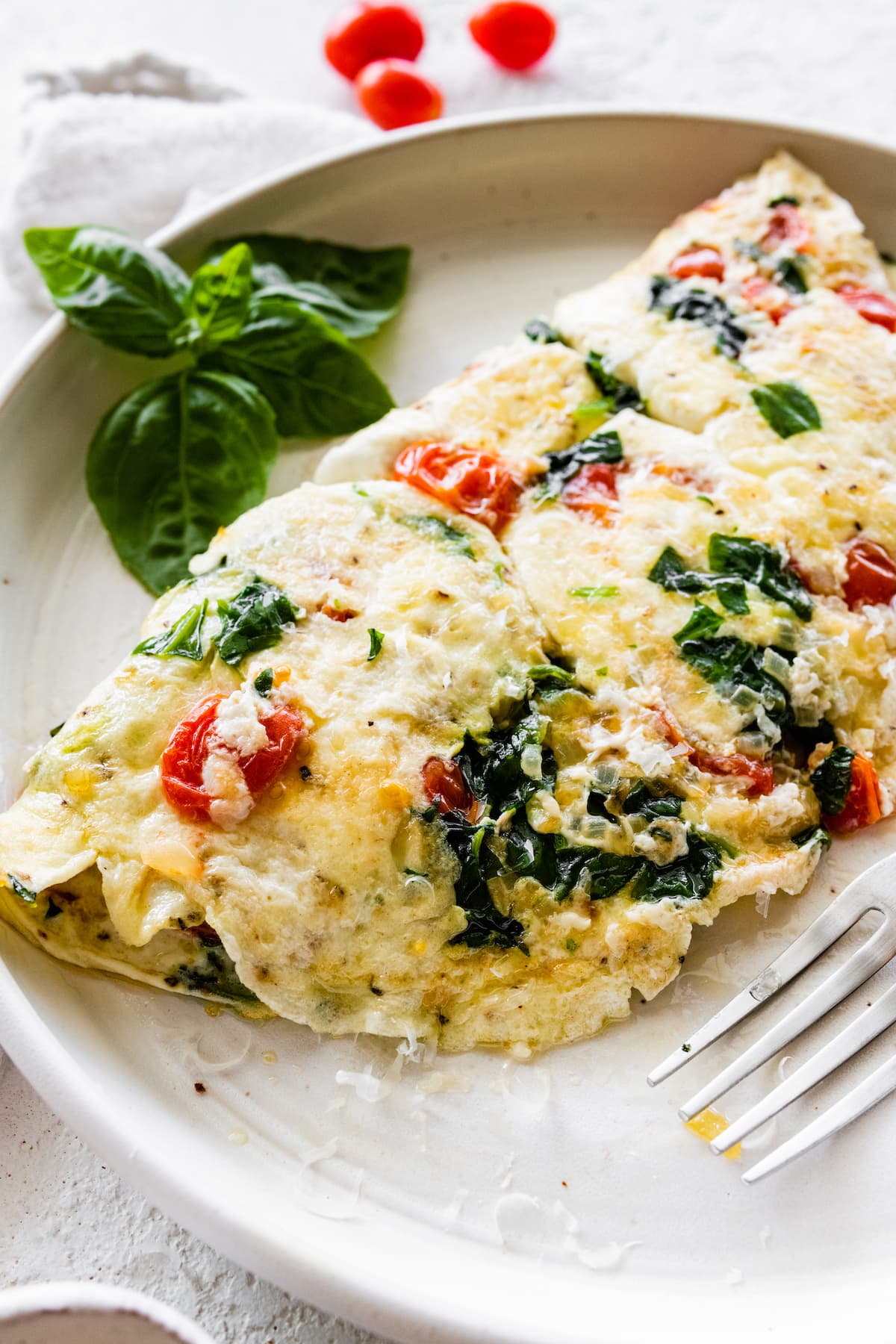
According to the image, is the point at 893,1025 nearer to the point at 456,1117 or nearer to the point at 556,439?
the point at 456,1117

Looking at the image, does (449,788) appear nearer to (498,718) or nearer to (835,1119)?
(498,718)

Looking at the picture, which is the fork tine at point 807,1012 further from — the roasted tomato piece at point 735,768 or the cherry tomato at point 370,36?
the cherry tomato at point 370,36

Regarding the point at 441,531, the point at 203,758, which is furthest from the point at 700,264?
the point at 203,758

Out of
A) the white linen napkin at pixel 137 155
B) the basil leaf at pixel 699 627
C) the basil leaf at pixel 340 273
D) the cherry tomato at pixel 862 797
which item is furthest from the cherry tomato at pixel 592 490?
the white linen napkin at pixel 137 155

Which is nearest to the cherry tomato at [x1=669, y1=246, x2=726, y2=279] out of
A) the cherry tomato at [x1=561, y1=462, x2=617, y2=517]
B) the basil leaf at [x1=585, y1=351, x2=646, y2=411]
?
the basil leaf at [x1=585, y1=351, x2=646, y2=411]

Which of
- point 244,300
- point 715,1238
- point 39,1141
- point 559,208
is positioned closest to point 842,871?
point 715,1238
